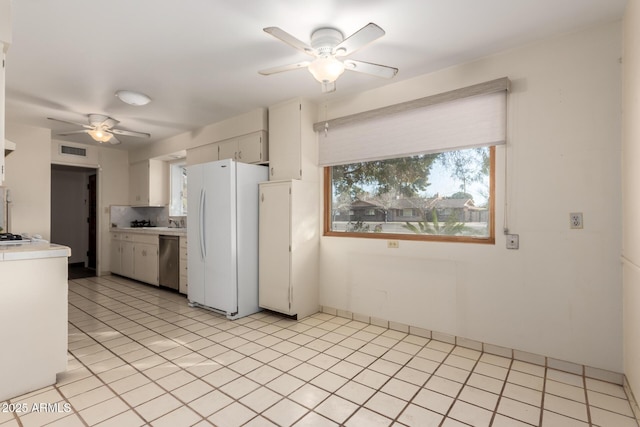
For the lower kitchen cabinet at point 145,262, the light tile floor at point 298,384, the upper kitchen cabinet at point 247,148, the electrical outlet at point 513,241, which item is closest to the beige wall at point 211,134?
the upper kitchen cabinet at point 247,148

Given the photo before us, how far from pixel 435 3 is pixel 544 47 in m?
1.08

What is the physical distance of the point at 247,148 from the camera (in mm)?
4180

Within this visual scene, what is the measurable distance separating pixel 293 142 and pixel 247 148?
31.5 inches

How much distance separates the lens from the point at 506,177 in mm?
2621

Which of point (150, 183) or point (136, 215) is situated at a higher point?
point (150, 183)

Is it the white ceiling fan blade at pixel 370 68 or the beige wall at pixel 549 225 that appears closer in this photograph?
the beige wall at pixel 549 225

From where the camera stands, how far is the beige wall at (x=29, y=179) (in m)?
4.69

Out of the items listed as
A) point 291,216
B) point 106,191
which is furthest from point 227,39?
point 106,191

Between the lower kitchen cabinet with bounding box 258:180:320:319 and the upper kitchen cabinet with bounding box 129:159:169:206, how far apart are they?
10.6ft

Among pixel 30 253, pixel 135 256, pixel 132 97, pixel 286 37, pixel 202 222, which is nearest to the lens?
pixel 286 37

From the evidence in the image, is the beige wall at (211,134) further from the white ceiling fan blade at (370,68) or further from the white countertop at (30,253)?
the white countertop at (30,253)

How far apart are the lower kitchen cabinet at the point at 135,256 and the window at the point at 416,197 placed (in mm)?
3071

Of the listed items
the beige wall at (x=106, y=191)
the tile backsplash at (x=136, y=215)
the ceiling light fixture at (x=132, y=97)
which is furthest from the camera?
the tile backsplash at (x=136, y=215)

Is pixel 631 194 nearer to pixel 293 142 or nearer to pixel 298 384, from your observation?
pixel 298 384
